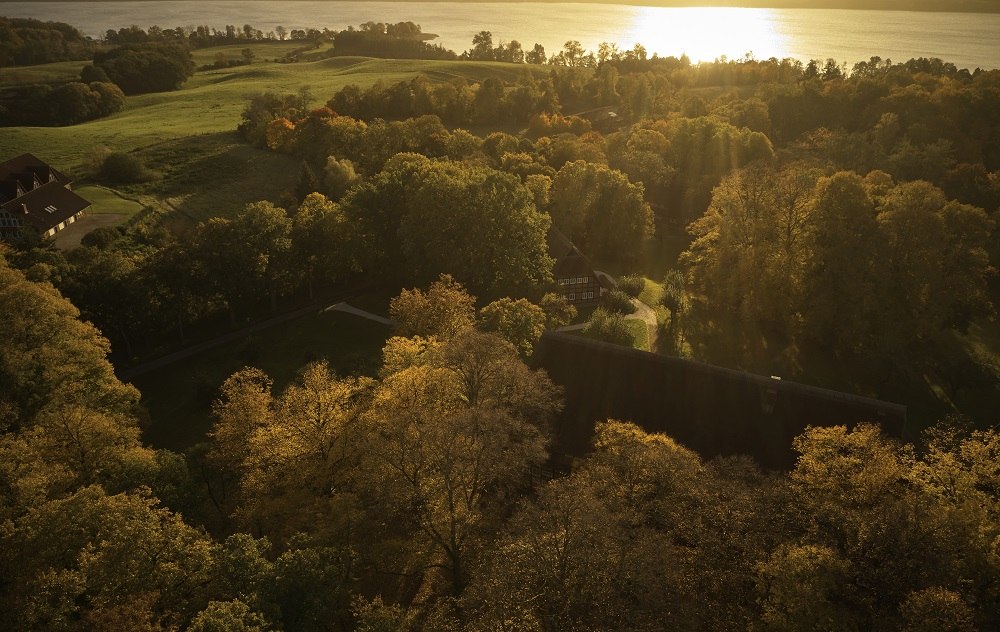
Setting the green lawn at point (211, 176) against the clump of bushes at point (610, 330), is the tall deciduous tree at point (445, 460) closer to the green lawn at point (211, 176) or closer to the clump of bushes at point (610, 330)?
the clump of bushes at point (610, 330)

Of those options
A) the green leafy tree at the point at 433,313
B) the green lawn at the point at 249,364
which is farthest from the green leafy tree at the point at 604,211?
the green leafy tree at the point at 433,313

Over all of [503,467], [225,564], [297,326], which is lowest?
[297,326]

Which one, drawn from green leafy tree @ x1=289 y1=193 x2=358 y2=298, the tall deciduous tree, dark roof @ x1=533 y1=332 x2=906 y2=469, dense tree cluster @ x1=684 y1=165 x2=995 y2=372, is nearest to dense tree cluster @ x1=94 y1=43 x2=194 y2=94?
green leafy tree @ x1=289 y1=193 x2=358 y2=298

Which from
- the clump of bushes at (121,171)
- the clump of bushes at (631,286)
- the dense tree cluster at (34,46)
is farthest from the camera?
the dense tree cluster at (34,46)

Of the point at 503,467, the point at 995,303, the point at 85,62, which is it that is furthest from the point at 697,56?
the point at 503,467

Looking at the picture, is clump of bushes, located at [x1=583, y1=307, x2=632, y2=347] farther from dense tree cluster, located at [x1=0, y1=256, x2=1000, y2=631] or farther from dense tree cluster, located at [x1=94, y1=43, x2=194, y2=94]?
dense tree cluster, located at [x1=94, y1=43, x2=194, y2=94]

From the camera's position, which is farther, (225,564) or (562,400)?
(562,400)

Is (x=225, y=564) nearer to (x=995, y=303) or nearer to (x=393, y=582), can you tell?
(x=393, y=582)
